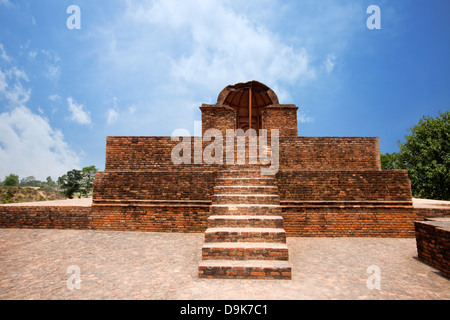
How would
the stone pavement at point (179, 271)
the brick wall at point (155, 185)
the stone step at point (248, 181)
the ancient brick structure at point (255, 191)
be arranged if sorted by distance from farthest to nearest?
the brick wall at point (155, 185) < the stone step at point (248, 181) < the ancient brick structure at point (255, 191) < the stone pavement at point (179, 271)

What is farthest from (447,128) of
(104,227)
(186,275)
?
(104,227)

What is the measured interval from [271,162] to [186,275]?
177 inches

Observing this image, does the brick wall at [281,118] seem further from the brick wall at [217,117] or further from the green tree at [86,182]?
the green tree at [86,182]

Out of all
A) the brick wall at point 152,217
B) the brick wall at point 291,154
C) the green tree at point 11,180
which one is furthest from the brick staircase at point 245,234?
the green tree at point 11,180

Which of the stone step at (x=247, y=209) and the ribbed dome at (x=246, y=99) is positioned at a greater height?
the ribbed dome at (x=246, y=99)

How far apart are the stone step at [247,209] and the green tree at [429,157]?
17.2 m

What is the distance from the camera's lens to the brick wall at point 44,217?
6.76 meters

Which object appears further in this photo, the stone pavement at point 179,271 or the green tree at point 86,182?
the green tree at point 86,182

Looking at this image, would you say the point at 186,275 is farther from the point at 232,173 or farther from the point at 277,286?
the point at 232,173

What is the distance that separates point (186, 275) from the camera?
3617 mm

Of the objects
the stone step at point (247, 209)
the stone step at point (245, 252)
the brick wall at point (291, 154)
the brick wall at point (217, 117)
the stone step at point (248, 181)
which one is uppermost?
the brick wall at point (217, 117)

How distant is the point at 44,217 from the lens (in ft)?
22.5

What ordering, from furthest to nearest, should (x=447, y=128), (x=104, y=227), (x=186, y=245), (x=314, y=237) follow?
(x=447, y=128)
(x=104, y=227)
(x=314, y=237)
(x=186, y=245)
